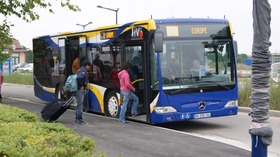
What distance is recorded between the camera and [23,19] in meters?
18.7

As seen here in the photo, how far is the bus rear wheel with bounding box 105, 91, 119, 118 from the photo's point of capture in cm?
1293

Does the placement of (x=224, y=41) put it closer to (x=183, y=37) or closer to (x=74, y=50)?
(x=183, y=37)

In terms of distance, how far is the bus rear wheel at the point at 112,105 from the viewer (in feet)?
42.4

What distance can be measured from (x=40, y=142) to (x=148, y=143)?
3937 mm

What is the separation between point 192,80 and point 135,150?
3.72 metres

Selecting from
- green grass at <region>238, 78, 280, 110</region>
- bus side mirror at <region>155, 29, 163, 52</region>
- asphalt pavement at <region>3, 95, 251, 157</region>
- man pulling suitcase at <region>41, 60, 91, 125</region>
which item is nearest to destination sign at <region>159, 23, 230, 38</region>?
bus side mirror at <region>155, 29, 163, 52</region>

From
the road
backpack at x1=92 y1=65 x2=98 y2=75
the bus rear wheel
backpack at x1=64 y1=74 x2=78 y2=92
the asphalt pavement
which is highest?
backpack at x1=92 y1=65 x2=98 y2=75

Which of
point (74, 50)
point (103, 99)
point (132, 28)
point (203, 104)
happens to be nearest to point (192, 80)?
point (203, 104)

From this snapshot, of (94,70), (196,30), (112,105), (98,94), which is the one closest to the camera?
(196,30)

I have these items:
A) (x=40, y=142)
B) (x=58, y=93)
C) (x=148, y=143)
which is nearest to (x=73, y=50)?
(x=58, y=93)

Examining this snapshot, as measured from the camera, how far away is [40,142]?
201 inches

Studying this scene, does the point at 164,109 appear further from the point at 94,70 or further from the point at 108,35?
the point at 94,70

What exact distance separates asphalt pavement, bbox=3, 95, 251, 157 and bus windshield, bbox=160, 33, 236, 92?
147 cm

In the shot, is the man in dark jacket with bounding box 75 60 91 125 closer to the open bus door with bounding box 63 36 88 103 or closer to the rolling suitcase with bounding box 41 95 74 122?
the rolling suitcase with bounding box 41 95 74 122
